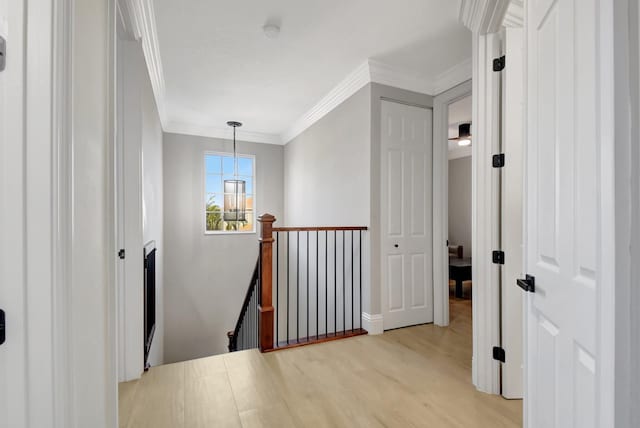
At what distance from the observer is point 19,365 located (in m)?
0.65

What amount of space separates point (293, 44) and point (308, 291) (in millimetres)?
2779

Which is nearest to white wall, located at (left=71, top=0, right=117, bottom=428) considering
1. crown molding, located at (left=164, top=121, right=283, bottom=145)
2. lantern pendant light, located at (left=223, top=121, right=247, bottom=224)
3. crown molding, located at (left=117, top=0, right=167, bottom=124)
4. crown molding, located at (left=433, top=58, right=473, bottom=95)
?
crown molding, located at (left=117, top=0, right=167, bottom=124)

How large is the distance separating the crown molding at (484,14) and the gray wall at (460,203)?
15.4ft

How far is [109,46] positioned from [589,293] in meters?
1.78

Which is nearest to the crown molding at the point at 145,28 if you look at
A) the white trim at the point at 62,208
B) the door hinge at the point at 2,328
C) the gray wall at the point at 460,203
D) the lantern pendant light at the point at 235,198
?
the white trim at the point at 62,208

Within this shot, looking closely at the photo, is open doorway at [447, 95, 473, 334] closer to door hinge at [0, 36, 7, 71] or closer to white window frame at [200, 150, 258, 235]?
white window frame at [200, 150, 258, 235]

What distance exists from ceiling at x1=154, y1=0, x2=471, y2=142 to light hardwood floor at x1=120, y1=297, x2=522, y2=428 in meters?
2.66

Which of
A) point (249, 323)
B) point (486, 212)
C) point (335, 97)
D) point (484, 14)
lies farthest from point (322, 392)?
point (335, 97)

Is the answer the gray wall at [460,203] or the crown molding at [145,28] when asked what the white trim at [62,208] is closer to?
the crown molding at [145,28]

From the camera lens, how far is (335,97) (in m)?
3.48

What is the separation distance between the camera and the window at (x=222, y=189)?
16.6ft

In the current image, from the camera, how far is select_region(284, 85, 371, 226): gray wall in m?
3.03

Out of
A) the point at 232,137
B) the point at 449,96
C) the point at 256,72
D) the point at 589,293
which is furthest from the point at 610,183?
the point at 232,137

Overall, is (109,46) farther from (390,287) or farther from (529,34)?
(390,287)
